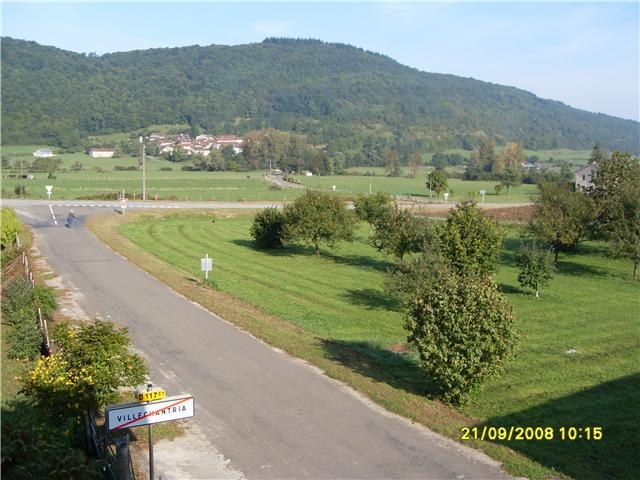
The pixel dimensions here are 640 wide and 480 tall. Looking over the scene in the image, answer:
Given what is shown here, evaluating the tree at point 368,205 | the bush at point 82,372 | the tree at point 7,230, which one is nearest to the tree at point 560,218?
the tree at point 368,205

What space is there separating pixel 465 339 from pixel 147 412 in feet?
24.4

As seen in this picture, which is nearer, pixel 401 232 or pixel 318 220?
pixel 401 232

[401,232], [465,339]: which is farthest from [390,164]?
[465,339]

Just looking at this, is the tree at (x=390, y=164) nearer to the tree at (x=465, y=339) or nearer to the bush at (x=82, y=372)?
the tree at (x=465, y=339)

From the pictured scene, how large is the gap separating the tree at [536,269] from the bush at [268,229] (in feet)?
51.9

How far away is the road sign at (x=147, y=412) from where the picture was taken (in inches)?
358

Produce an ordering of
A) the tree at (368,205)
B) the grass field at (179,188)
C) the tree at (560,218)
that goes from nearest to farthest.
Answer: the tree at (560,218), the tree at (368,205), the grass field at (179,188)

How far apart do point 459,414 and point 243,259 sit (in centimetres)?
2372

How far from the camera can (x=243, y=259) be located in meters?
36.6

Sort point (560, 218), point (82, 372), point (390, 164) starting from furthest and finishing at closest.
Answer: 1. point (390, 164)
2. point (560, 218)
3. point (82, 372)

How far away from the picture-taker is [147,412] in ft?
29.9

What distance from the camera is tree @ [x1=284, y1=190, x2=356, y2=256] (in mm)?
37719

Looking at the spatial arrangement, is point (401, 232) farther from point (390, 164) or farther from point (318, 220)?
point (390, 164)

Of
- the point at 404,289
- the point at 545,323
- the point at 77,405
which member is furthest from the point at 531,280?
the point at 77,405
